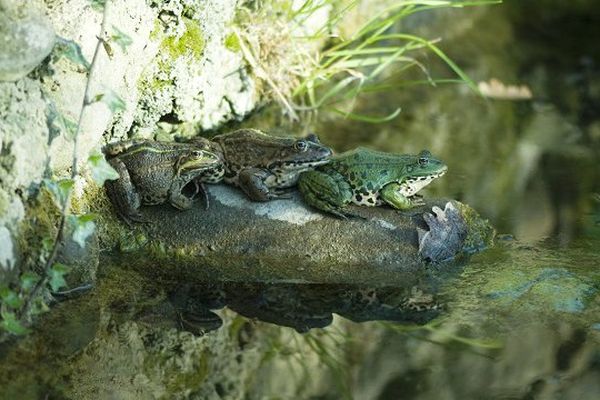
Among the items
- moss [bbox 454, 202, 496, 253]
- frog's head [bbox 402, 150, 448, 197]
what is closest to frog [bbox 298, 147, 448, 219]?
frog's head [bbox 402, 150, 448, 197]

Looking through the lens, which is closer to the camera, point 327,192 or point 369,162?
point 327,192

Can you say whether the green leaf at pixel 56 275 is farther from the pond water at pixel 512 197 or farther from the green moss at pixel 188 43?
the green moss at pixel 188 43

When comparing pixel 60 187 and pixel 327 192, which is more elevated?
pixel 60 187

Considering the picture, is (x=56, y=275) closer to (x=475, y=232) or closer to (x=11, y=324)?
(x=11, y=324)

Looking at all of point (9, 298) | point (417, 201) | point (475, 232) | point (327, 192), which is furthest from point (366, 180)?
point (9, 298)

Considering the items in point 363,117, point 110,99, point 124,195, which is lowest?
point 363,117

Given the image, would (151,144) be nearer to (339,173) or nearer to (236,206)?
(236,206)

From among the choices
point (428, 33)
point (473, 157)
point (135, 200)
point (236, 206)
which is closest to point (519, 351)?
point (236, 206)
